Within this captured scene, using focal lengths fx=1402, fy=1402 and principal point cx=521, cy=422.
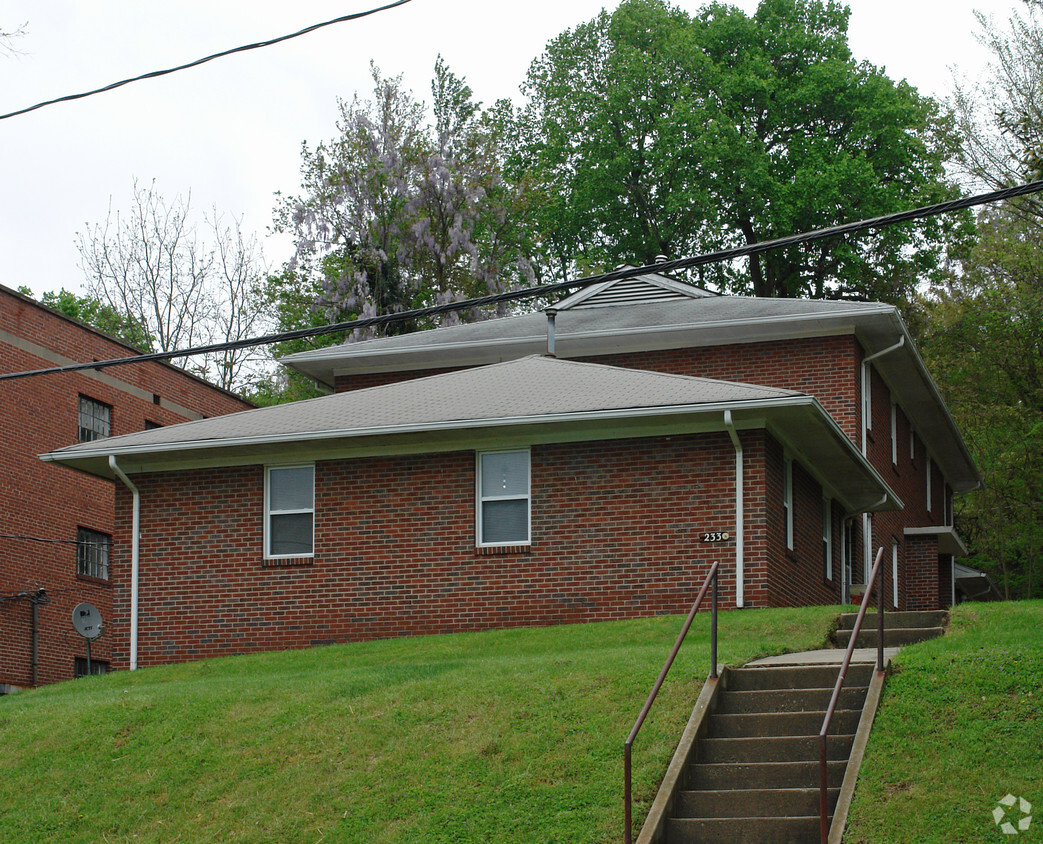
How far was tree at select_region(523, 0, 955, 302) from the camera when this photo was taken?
140ft

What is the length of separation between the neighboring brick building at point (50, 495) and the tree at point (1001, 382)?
73.6ft

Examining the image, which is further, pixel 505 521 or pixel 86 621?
pixel 86 621

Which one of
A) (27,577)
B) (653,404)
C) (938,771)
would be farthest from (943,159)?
(938,771)

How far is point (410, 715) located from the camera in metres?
12.7

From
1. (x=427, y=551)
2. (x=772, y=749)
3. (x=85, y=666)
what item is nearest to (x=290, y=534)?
(x=427, y=551)

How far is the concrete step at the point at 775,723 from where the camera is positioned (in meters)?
11.5

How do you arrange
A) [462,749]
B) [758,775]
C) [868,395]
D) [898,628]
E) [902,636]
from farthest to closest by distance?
[868,395], [898,628], [902,636], [462,749], [758,775]

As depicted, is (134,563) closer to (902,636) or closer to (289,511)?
(289,511)

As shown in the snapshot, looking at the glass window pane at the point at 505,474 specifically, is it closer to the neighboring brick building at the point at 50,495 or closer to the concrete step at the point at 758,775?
the concrete step at the point at 758,775

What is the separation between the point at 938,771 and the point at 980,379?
104ft

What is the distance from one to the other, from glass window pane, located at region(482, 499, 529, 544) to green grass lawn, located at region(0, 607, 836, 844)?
3516mm

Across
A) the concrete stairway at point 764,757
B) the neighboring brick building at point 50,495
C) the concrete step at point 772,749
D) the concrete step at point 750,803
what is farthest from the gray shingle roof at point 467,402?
the neighboring brick building at point 50,495

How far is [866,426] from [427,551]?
365 inches

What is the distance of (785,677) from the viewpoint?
1255cm
